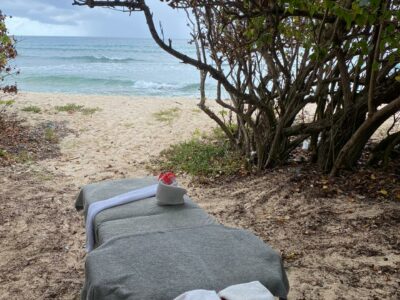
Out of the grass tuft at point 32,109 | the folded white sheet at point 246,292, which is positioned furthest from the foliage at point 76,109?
the folded white sheet at point 246,292

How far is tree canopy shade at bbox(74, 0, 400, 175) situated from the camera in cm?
403

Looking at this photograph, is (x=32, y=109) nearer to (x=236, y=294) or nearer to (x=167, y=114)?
(x=167, y=114)

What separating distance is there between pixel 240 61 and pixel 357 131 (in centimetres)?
208

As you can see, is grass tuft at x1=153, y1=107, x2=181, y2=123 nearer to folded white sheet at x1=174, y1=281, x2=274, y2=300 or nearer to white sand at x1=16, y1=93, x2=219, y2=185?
white sand at x1=16, y1=93, x2=219, y2=185

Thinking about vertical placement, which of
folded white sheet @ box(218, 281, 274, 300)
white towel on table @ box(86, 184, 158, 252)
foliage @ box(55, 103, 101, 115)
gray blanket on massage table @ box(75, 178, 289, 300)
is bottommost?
foliage @ box(55, 103, 101, 115)

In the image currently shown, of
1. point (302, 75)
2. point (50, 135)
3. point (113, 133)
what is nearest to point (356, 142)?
point (302, 75)

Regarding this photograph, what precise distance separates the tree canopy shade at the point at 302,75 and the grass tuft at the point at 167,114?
3471 millimetres

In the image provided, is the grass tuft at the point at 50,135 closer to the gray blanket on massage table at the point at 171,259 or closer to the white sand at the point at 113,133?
the white sand at the point at 113,133

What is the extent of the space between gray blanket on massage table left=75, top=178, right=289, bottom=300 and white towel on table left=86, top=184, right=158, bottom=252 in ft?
0.48

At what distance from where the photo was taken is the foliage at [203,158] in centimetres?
604

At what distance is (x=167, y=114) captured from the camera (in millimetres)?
10422

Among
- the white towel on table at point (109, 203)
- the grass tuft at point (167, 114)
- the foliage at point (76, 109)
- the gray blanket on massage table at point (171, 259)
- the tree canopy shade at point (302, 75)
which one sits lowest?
the foliage at point (76, 109)

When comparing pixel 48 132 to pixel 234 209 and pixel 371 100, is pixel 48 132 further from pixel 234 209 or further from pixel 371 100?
pixel 371 100

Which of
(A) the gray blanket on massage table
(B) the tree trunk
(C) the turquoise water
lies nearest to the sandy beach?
(B) the tree trunk
